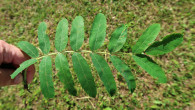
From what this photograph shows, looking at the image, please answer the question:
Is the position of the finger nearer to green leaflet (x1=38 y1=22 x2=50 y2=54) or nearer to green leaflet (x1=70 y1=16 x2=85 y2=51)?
green leaflet (x1=38 y1=22 x2=50 y2=54)

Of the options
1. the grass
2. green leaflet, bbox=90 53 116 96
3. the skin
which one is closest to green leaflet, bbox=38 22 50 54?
green leaflet, bbox=90 53 116 96

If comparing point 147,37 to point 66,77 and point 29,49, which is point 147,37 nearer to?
point 66,77

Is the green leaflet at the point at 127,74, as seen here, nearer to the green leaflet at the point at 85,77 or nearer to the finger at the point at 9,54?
the green leaflet at the point at 85,77

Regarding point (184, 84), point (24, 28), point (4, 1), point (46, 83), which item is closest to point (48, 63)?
point (46, 83)

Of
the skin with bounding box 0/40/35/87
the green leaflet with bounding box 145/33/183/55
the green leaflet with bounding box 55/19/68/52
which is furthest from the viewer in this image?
the skin with bounding box 0/40/35/87

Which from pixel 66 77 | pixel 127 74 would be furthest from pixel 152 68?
pixel 66 77

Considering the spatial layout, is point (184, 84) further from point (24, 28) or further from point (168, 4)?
point (24, 28)
